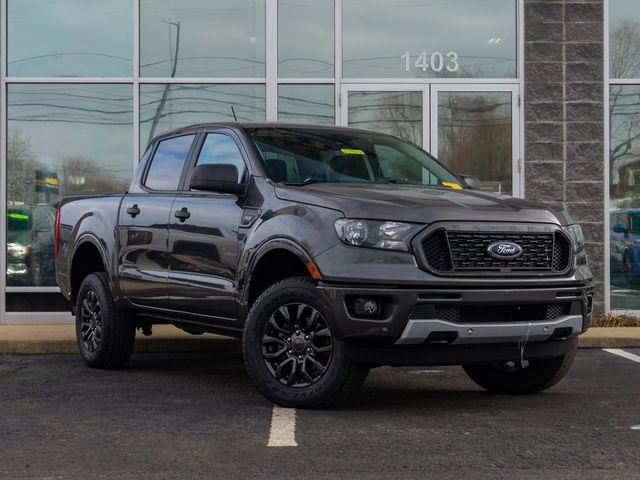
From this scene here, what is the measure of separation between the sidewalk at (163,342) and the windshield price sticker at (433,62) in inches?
143

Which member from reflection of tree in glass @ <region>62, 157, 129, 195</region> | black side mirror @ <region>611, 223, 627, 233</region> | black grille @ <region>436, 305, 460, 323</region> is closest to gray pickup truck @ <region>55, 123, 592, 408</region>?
black grille @ <region>436, 305, 460, 323</region>

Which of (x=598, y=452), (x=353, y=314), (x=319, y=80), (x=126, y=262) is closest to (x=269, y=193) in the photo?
(x=353, y=314)

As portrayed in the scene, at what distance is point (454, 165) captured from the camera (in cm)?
1331

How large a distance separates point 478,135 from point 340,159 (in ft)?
18.9

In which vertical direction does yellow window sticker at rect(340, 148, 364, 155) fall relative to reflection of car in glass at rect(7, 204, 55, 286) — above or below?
above

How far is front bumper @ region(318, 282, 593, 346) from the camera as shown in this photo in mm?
6344

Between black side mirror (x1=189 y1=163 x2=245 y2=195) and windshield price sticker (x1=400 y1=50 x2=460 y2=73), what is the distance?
6.34 metres

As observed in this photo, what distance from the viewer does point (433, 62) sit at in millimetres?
13352

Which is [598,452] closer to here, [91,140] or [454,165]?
[454,165]

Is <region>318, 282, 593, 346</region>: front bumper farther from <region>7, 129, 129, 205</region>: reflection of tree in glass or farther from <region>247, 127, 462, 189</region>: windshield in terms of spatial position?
<region>7, 129, 129, 205</region>: reflection of tree in glass

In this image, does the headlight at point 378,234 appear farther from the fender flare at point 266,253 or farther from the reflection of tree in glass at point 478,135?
the reflection of tree in glass at point 478,135

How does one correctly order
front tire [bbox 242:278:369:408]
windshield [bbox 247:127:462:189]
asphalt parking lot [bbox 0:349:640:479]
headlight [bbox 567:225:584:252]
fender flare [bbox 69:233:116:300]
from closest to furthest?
asphalt parking lot [bbox 0:349:640:479] < front tire [bbox 242:278:369:408] < headlight [bbox 567:225:584:252] < windshield [bbox 247:127:462:189] < fender flare [bbox 69:233:116:300]

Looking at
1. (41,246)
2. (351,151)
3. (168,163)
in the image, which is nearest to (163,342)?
(168,163)

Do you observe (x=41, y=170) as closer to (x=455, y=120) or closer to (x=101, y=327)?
(x=101, y=327)
